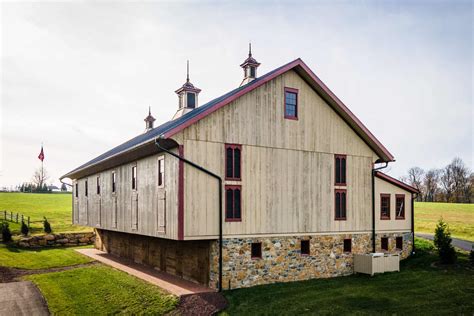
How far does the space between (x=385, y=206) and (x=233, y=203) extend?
11100mm

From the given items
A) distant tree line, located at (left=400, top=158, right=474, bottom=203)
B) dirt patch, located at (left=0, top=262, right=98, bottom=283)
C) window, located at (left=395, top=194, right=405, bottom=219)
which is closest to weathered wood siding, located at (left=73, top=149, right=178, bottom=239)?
dirt patch, located at (left=0, top=262, right=98, bottom=283)

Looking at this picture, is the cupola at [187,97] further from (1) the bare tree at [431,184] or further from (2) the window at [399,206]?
(1) the bare tree at [431,184]

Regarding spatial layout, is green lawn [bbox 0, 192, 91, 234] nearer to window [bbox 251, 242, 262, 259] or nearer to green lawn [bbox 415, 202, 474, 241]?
window [bbox 251, 242, 262, 259]

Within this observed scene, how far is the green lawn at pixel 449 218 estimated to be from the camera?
1711 inches

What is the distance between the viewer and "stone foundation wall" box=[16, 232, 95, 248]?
136 ft

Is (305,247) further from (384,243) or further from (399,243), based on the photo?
(399,243)

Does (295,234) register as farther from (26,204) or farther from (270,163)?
(26,204)

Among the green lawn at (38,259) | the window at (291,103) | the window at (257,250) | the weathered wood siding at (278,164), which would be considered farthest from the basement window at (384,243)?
the green lawn at (38,259)

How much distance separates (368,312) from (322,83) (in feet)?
38.2

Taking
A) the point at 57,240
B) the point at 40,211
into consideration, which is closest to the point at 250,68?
the point at 57,240

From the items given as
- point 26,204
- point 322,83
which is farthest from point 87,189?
point 26,204

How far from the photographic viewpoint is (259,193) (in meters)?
22.8

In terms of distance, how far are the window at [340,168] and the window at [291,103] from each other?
361 cm

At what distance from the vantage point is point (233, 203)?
21859 mm
